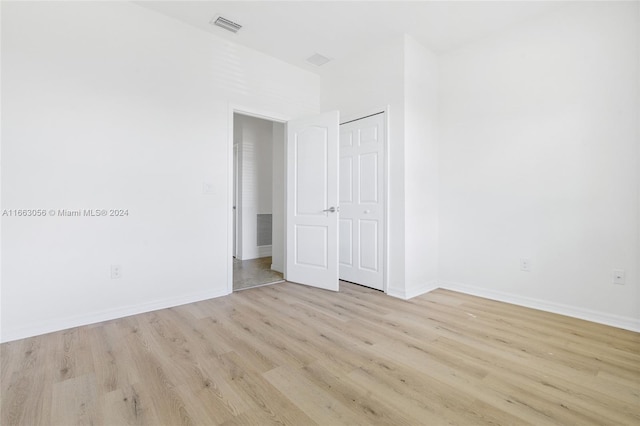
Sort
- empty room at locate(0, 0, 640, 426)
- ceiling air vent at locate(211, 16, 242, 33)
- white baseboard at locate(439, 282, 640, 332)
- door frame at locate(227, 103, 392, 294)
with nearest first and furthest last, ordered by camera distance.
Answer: empty room at locate(0, 0, 640, 426) → white baseboard at locate(439, 282, 640, 332) → ceiling air vent at locate(211, 16, 242, 33) → door frame at locate(227, 103, 392, 294)

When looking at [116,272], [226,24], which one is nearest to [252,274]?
[116,272]

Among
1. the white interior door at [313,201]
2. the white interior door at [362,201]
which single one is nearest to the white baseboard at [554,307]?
the white interior door at [362,201]

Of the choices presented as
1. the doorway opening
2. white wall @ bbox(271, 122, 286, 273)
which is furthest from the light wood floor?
the doorway opening

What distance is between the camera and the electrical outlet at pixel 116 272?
100 inches

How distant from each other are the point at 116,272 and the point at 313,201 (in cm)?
208

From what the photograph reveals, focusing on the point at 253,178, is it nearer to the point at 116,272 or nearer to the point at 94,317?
the point at 116,272

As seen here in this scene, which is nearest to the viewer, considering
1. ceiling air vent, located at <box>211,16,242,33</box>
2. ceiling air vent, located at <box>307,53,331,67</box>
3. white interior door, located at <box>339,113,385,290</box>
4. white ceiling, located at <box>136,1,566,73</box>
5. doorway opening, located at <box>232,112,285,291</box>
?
white ceiling, located at <box>136,1,566,73</box>

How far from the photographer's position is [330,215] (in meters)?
3.45

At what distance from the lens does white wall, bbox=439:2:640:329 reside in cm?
240

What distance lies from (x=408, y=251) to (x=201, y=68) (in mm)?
2899

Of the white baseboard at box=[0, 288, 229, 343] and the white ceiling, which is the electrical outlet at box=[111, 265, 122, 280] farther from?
the white ceiling

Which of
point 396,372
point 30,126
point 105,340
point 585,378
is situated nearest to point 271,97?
point 30,126

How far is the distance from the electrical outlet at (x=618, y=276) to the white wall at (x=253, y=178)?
15.7 feet

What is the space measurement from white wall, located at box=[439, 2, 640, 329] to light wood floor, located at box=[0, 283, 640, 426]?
427mm
